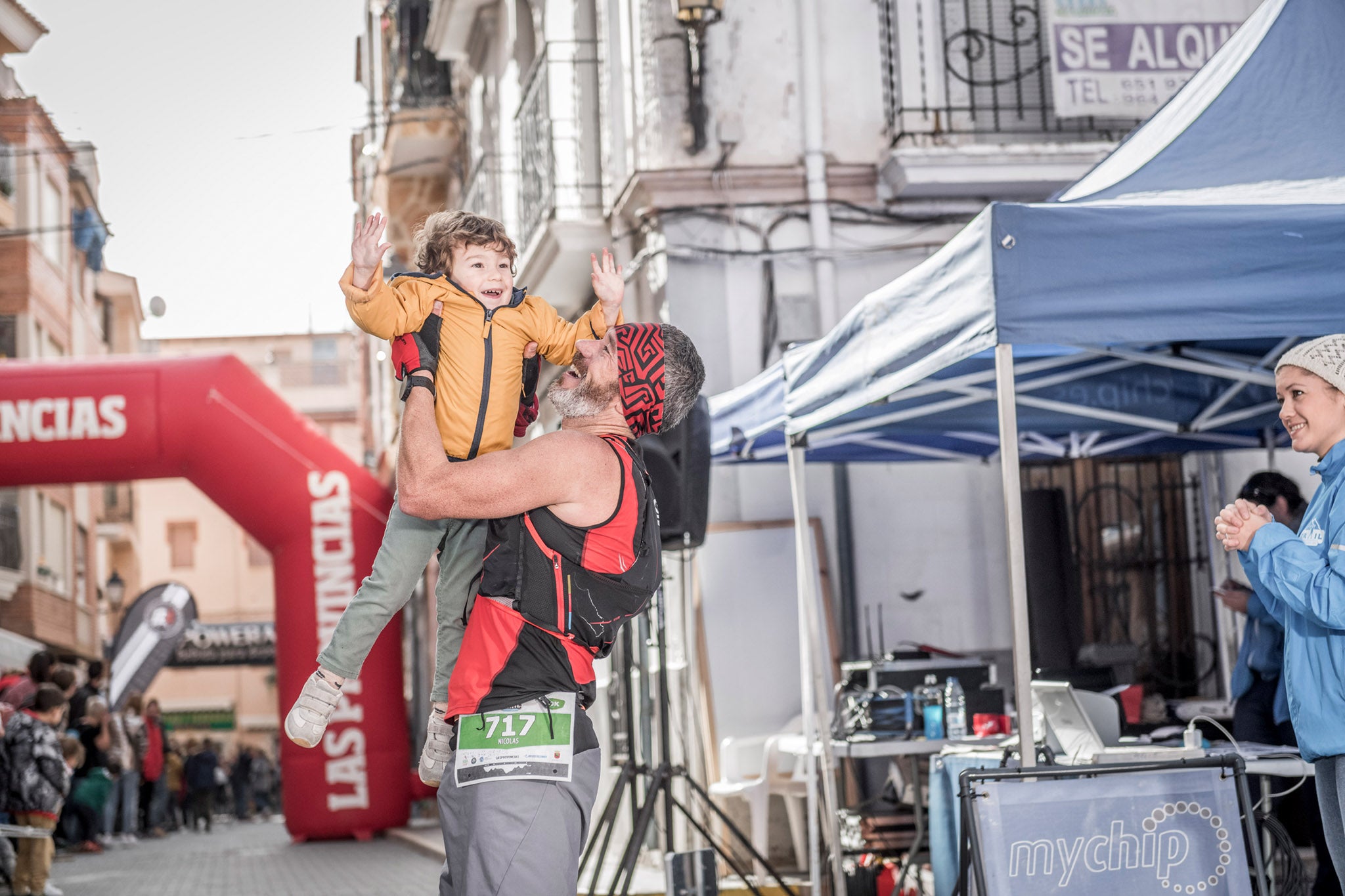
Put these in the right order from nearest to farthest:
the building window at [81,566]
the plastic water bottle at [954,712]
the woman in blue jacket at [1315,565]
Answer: the woman in blue jacket at [1315,565] → the plastic water bottle at [954,712] → the building window at [81,566]

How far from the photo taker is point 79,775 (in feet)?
47.5

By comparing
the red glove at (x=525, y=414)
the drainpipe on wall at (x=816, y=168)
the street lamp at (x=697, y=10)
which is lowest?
the red glove at (x=525, y=414)

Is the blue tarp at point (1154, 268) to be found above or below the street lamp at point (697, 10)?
below

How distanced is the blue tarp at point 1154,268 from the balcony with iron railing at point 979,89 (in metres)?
3.06

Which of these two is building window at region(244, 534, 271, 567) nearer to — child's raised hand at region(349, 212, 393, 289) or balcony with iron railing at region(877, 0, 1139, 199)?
balcony with iron railing at region(877, 0, 1139, 199)

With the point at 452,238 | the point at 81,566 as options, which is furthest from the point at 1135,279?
the point at 81,566

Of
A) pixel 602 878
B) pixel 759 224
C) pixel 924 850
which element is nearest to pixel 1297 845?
pixel 924 850

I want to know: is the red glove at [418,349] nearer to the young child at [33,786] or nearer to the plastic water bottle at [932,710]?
the plastic water bottle at [932,710]

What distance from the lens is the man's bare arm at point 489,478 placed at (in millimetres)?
3221

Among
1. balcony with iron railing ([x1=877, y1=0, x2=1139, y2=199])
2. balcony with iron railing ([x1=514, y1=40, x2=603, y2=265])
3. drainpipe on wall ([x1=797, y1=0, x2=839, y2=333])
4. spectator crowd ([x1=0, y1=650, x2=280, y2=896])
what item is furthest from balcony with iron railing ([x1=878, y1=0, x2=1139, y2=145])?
spectator crowd ([x1=0, y1=650, x2=280, y2=896])

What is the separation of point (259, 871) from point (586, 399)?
394 inches

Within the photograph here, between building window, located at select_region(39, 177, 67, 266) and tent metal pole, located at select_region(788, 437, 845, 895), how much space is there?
926 inches

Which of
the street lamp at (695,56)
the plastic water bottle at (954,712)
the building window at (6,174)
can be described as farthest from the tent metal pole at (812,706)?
the building window at (6,174)

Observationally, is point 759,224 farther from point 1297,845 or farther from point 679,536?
point 1297,845
